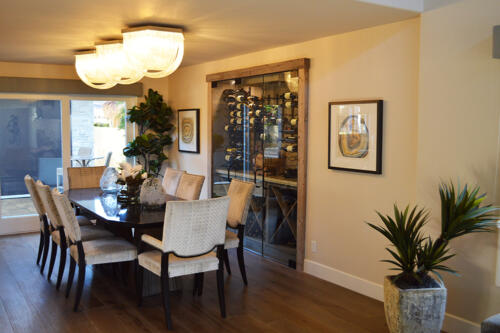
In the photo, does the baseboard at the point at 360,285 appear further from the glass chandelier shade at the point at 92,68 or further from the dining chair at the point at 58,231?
the glass chandelier shade at the point at 92,68

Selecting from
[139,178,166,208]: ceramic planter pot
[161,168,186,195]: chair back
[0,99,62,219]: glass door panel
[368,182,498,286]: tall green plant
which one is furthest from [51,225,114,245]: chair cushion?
[368,182,498,286]: tall green plant

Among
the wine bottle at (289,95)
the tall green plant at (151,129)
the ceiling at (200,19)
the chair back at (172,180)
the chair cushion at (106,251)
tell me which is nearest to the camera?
the ceiling at (200,19)

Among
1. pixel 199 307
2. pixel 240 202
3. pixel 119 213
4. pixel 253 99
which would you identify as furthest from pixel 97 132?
pixel 199 307

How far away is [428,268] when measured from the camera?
317 centimetres

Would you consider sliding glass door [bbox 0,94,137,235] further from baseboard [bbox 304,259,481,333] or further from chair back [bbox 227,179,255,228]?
baseboard [bbox 304,259,481,333]

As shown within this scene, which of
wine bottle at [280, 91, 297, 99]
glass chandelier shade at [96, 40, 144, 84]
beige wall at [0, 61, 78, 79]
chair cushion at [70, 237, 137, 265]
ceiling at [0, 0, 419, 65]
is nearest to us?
ceiling at [0, 0, 419, 65]

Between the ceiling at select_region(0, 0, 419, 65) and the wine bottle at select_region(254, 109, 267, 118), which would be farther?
the wine bottle at select_region(254, 109, 267, 118)

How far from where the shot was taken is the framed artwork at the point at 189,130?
22.4ft

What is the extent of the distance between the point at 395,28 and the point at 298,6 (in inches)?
39.0

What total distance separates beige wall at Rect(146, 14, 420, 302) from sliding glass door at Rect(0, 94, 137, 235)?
3.21 meters

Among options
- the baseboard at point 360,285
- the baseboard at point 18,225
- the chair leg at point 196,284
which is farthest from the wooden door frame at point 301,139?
the baseboard at point 18,225

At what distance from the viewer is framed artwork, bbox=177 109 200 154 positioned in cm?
684

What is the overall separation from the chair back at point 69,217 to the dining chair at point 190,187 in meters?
1.38

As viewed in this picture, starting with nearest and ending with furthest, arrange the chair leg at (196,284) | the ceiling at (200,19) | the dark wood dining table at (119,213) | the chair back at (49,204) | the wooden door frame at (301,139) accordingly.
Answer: the ceiling at (200,19) → the dark wood dining table at (119,213) → the chair leg at (196,284) → the chair back at (49,204) → the wooden door frame at (301,139)
